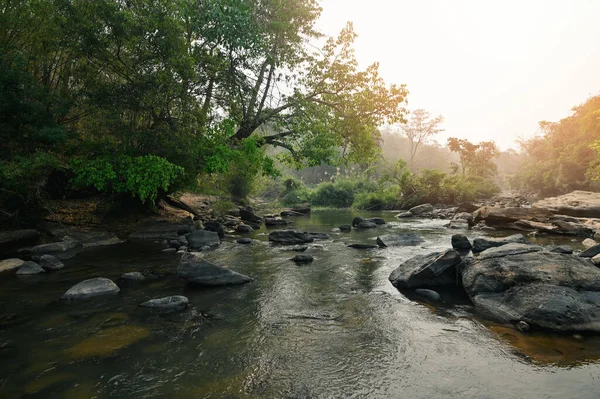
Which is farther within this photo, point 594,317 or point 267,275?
point 267,275

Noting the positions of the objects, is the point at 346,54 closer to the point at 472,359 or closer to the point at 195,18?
the point at 195,18

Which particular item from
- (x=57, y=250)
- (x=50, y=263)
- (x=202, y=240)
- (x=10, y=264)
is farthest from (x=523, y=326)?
(x=57, y=250)

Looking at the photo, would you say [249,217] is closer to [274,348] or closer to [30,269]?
[30,269]

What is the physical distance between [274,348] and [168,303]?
253 cm

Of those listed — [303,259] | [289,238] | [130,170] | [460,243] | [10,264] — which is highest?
[130,170]

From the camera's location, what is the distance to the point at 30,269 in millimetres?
8273

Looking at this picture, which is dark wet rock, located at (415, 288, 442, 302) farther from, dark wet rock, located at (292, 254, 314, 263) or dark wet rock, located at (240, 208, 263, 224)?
dark wet rock, located at (240, 208, 263, 224)

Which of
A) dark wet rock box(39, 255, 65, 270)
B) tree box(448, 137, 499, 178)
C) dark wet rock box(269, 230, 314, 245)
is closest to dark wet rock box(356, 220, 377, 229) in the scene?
dark wet rock box(269, 230, 314, 245)

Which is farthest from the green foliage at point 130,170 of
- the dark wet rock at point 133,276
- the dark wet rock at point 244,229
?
the dark wet rock at point 244,229

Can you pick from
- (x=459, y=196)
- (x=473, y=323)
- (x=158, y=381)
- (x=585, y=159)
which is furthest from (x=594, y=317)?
(x=585, y=159)

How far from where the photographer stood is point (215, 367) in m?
4.09

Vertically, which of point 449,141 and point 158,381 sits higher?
point 449,141

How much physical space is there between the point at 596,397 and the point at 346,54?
16331 mm

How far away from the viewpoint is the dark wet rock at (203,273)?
7.39 metres
